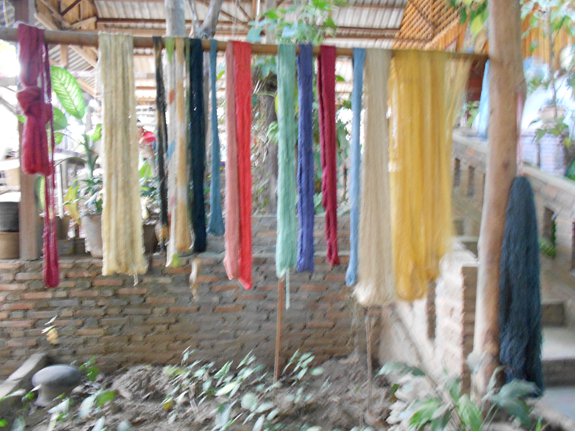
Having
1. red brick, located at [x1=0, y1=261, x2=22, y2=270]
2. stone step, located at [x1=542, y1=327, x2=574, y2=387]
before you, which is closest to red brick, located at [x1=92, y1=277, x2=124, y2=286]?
red brick, located at [x1=0, y1=261, x2=22, y2=270]

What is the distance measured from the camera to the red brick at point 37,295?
4262 millimetres

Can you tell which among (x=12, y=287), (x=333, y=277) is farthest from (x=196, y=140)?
(x=12, y=287)

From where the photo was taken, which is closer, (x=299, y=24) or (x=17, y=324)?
(x=17, y=324)

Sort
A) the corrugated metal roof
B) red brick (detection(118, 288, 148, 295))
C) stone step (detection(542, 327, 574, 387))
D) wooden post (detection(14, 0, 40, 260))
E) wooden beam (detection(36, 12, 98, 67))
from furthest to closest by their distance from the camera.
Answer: the corrugated metal roof < wooden beam (detection(36, 12, 98, 67)) < red brick (detection(118, 288, 148, 295)) < wooden post (detection(14, 0, 40, 260)) < stone step (detection(542, 327, 574, 387))

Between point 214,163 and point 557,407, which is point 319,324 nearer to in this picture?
point 557,407

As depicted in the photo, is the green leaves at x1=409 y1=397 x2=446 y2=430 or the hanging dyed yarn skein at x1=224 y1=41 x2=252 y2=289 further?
the green leaves at x1=409 y1=397 x2=446 y2=430

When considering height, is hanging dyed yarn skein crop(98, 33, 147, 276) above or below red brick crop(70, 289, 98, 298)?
above

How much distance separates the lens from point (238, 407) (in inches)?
150

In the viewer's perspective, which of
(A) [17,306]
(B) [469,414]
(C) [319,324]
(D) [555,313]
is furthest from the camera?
(C) [319,324]

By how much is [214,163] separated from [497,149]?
4.72 ft

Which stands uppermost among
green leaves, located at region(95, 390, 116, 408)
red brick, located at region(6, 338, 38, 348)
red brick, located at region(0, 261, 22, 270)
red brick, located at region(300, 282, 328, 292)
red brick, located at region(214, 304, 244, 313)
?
red brick, located at region(0, 261, 22, 270)

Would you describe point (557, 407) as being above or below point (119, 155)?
below

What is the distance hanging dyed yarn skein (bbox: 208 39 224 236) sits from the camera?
7.48 feet

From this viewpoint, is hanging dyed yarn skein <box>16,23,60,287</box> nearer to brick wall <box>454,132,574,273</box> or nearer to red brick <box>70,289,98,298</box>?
red brick <box>70,289,98,298</box>
